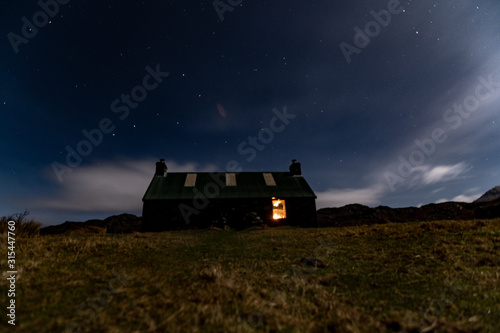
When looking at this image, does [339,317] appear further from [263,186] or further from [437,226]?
[263,186]

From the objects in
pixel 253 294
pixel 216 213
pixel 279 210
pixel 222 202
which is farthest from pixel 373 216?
pixel 253 294

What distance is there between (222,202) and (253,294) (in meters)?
22.7

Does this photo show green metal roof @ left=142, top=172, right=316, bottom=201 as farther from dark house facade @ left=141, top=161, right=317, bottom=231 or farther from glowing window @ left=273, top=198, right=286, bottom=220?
glowing window @ left=273, top=198, right=286, bottom=220

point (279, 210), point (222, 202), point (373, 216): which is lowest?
point (373, 216)

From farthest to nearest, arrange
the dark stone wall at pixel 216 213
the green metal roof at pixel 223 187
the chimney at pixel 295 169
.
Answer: the chimney at pixel 295 169
the green metal roof at pixel 223 187
the dark stone wall at pixel 216 213

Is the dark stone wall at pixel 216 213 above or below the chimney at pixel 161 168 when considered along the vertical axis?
below

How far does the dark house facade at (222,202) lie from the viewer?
948 inches

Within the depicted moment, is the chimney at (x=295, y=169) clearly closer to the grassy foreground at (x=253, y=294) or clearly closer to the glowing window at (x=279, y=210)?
the glowing window at (x=279, y=210)

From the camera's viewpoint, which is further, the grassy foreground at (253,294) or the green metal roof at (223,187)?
the green metal roof at (223,187)

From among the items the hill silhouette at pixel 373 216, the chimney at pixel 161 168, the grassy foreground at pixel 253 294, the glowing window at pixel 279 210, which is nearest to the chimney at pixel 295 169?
the glowing window at pixel 279 210

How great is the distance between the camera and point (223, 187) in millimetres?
27078

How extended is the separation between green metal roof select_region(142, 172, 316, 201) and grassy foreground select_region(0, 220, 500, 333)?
66.9 ft

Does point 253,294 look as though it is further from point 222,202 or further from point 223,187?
point 223,187

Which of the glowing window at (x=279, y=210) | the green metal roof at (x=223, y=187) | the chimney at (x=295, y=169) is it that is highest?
the chimney at (x=295, y=169)
